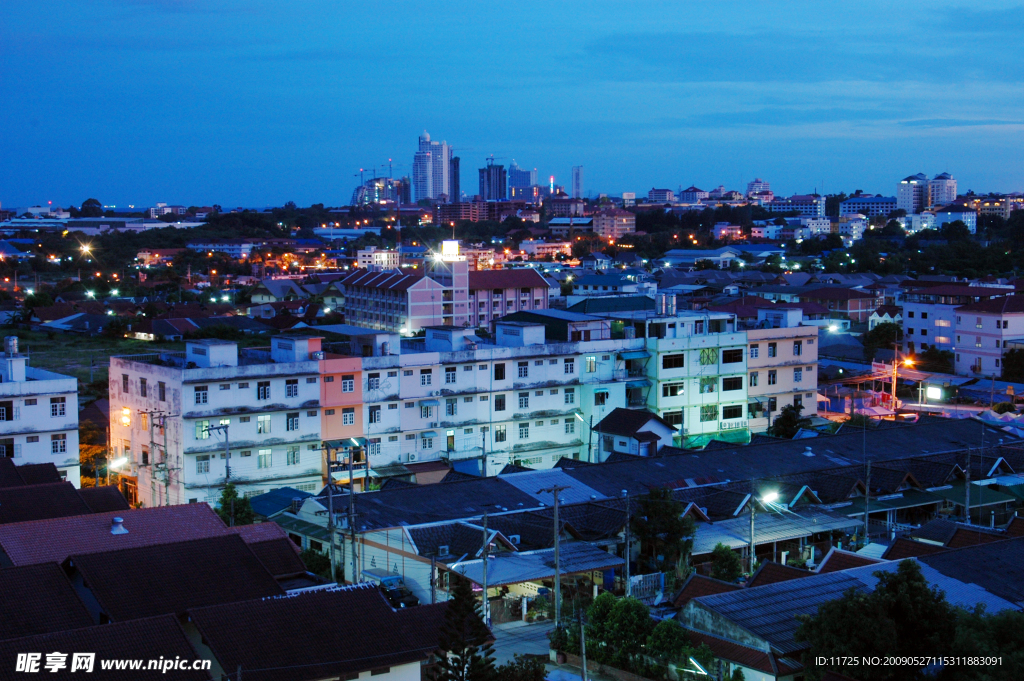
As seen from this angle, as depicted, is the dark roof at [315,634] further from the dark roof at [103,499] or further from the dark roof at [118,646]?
the dark roof at [103,499]

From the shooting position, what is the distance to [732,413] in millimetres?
18812

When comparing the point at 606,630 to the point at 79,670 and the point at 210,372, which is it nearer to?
the point at 79,670

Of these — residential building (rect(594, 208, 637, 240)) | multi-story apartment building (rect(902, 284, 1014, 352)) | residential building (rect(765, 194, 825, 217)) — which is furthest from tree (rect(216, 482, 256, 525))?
residential building (rect(765, 194, 825, 217))

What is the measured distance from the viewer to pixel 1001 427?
55.2 feet

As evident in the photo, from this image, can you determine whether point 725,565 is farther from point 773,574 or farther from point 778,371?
point 778,371

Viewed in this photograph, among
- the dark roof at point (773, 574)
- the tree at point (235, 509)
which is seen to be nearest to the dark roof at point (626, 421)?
the tree at point (235, 509)

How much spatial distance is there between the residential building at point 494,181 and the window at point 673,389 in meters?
125

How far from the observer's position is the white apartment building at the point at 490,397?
16031mm

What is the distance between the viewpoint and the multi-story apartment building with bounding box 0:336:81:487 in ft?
46.5

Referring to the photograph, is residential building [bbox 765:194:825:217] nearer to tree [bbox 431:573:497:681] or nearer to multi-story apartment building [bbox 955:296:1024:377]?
multi-story apartment building [bbox 955:296:1024:377]

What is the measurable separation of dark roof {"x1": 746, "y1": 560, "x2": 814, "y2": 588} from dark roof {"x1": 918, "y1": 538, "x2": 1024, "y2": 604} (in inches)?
43.6

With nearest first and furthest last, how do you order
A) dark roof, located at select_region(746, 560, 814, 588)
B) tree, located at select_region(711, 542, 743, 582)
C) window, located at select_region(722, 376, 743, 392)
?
dark roof, located at select_region(746, 560, 814, 588)
tree, located at select_region(711, 542, 743, 582)
window, located at select_region(722, 376, 743, 392)

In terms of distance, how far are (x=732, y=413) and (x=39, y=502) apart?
38.1 feet

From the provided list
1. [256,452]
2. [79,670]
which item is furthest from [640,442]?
[79,670]
